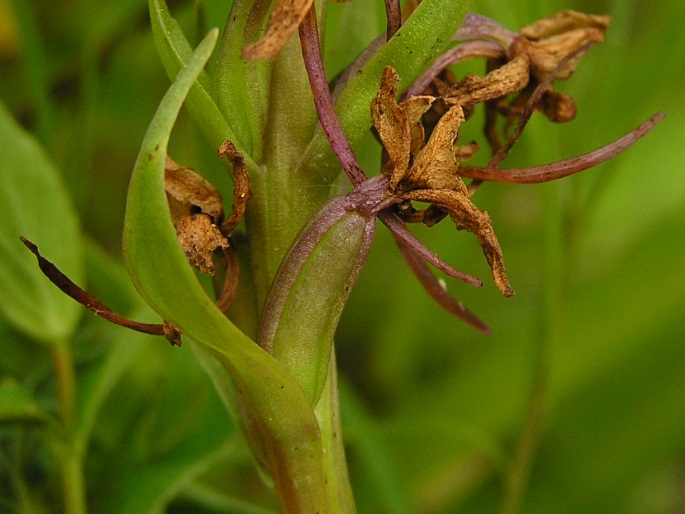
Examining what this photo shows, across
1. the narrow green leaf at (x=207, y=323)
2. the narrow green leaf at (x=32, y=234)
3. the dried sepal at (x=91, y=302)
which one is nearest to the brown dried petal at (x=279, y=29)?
the narrow green leaf at (x=207, y=323)

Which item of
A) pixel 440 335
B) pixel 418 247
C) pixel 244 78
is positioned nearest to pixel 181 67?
pixel 244 78

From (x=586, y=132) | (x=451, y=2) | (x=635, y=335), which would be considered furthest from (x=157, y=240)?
(x=635, y=335)

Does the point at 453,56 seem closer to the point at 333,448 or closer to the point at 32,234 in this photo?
the point at 333,448

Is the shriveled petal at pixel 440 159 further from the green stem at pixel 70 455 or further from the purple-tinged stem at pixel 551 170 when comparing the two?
the green stem at pixel 70 455

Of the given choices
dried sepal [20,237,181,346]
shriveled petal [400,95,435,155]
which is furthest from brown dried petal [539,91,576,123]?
dried sepal [20,237,181,346]

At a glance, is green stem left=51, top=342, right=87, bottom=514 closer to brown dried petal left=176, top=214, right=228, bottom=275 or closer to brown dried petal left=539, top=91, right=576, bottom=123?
brown dried petal left=176, top=214, right=228, bottom=275
